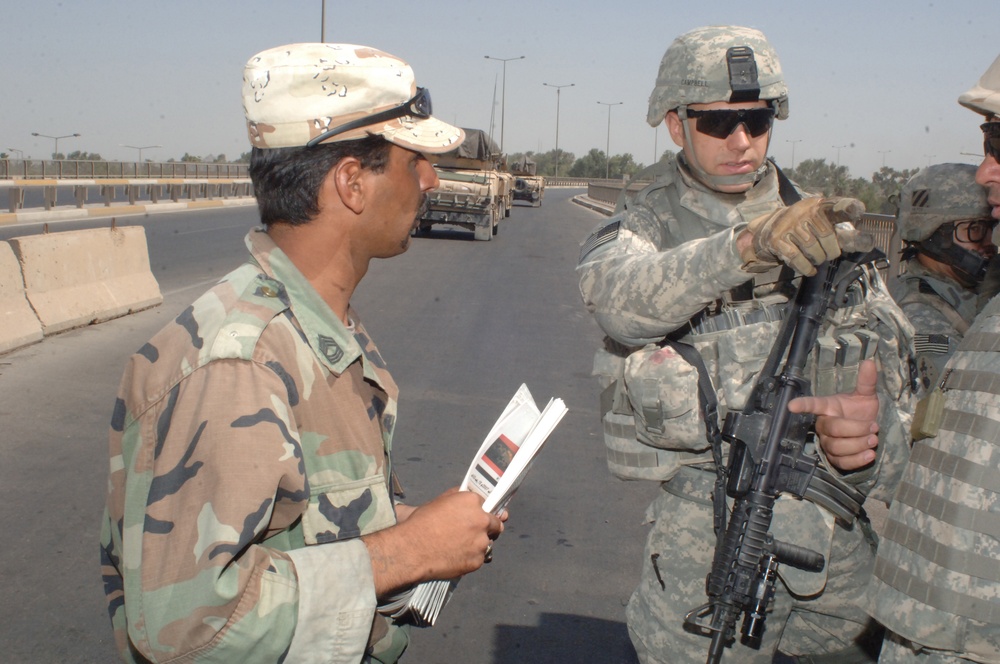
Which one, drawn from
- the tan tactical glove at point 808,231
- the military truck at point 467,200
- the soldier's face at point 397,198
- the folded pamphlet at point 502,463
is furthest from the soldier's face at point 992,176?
the military truck at point 467,200

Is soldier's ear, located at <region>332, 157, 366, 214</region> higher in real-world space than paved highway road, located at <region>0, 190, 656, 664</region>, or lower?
higher

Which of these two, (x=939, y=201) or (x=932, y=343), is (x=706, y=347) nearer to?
(x=932, y=343)

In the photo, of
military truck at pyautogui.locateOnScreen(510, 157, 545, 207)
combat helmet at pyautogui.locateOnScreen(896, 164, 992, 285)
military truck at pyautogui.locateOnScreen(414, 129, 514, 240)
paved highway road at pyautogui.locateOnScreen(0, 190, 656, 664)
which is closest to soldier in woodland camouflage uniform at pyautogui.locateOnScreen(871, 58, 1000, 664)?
paved highway road at pyautogui.locateOnScreen(0, 190, 656, 664)

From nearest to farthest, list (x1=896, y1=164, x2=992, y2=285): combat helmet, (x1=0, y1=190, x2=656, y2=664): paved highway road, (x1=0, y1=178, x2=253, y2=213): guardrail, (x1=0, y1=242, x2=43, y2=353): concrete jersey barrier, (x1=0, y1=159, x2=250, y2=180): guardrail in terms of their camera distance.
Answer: (x1=0, y1=190, x2=656, y2=664): paved highway road → (x1=896, y1=164, x2=992, y2=285): combat helmet → (x1=0, y1=242, x2=43, y2=353): concrete jersey barrier → (x1=0, y1=178, x2=253, y2=213): guardrail → (x1=0, y1=159, x2=250, y2=180): guardrail

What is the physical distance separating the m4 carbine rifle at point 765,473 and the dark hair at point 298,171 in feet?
3.86

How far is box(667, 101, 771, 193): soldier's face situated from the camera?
8.79 feet

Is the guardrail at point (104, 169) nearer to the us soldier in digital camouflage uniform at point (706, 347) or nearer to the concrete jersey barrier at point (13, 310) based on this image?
the concrete jersey barrier at point (13, 310)

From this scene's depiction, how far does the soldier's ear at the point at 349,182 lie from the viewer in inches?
72.4

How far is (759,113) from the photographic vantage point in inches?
107

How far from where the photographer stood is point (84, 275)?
30.4 feet

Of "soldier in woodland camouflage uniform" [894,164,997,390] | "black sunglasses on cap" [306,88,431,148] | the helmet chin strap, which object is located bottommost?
"soldier in woodland camouflage uniform" [894,164,997,390]

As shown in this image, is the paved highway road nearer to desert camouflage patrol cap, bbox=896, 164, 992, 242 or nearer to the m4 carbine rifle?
the m4 carbine rifle

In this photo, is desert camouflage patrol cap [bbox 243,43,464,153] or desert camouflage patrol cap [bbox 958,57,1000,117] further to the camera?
desert camouflage patrol cap [bbox 958,57,1000,117]

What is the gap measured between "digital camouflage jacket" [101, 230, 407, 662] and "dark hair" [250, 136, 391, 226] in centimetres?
12
